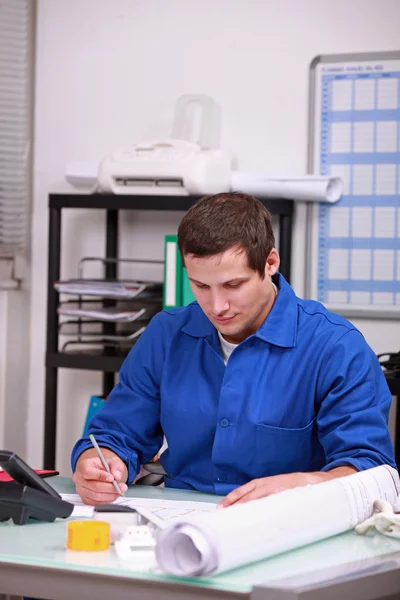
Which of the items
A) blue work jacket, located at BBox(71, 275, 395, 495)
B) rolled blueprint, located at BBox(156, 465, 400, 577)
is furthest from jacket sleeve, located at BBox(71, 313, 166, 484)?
rolled blueprint, located at BBox(156, 465, 400, 577)

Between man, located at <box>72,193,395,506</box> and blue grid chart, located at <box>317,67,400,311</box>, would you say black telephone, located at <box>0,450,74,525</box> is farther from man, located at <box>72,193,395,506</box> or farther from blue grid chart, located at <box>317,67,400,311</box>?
blue grid chart, located at <box>317,67,400,311</box>

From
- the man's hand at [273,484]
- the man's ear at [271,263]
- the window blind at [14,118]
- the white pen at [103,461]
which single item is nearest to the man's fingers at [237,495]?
the man's hand at [273,484]

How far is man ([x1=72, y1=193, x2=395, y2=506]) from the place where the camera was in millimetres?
1666

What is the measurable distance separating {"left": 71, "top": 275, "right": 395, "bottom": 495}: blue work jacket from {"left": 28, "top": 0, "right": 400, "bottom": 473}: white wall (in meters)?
1.38

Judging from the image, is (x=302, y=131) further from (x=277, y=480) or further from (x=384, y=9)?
(x=277, y=480)

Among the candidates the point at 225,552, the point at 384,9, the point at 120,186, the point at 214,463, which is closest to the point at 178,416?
the point at 214,463

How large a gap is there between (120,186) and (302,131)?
0.63m

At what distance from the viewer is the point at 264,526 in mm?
1214

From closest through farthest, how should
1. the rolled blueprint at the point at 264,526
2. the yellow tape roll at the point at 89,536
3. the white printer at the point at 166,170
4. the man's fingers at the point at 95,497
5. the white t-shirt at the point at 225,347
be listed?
the rolled blueprint at the point at 264,526 → the yellow tape roll at the point at 89,536 → the man's fingers at the point at 95,497 → the white t-shirt at the point at 225,347 → the white printer at the point at 166,170

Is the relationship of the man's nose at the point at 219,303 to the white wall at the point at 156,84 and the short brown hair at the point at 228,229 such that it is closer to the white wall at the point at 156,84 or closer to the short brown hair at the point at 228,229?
the short brown hair at the point at 228,229

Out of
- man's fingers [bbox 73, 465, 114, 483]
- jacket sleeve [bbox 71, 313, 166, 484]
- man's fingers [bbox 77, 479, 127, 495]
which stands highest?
jacket sleeve [bbox 71, 313, 166, 484]

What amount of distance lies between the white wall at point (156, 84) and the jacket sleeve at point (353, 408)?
1.41 metres

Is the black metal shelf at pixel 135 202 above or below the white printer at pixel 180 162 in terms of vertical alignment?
below

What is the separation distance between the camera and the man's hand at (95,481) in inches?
63.1
